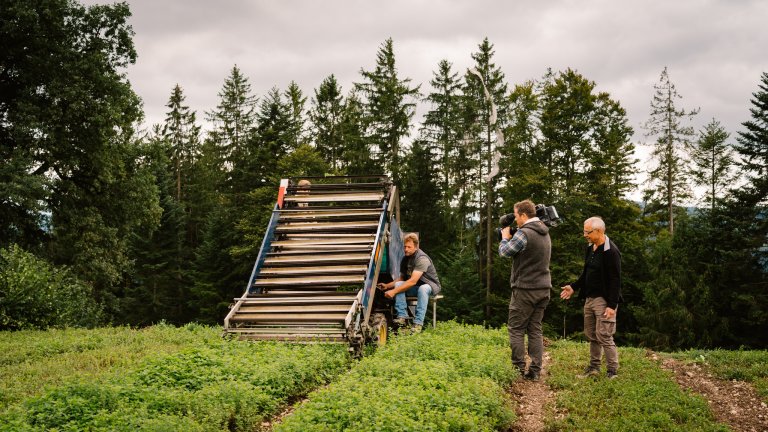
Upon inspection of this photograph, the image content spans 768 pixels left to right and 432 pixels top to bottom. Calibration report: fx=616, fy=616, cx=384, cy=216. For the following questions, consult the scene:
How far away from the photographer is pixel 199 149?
57.6 meters

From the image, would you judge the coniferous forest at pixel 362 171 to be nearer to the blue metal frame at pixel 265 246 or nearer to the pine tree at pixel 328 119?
the pine tree at pixel 328 119

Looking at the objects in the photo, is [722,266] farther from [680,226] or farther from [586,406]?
[586,406]

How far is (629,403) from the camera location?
7.12 metres

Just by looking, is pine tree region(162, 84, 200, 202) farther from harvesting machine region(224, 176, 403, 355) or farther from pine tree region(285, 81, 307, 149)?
harvesting machine region(224, 176, 403, 355)

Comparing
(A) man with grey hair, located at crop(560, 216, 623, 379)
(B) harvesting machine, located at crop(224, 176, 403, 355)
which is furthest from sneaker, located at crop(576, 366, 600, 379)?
(B) harvesting machine, located at crop(224, 176, 403, 355)

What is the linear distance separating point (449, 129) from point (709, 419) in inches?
1475

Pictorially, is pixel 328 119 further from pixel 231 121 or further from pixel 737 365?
pixel 737 365

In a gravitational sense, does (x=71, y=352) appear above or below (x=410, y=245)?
below

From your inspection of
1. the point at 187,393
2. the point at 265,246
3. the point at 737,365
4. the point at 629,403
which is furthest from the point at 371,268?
the point at 737,365

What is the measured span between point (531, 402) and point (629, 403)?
4.03 ft

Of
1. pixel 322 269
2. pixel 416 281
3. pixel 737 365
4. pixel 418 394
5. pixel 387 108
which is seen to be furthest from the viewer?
pixel 387 108

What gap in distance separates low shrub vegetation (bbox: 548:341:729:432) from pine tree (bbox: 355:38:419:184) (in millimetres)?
33537

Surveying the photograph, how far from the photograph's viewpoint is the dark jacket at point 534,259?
8.59 meters

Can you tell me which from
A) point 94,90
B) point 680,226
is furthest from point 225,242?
point 680,226
